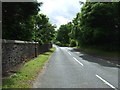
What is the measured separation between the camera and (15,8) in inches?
466

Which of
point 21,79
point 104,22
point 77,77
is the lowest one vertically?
point 77,77

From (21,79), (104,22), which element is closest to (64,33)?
(104,22)

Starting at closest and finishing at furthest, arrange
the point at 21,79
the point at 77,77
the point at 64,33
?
1. the point at 21,79
2. the point at 77,77
3. the point at 64,33

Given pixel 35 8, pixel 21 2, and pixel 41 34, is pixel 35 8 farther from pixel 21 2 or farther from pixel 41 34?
pixel 41 34

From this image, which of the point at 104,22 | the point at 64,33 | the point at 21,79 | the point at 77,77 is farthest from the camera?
the point at 64,33

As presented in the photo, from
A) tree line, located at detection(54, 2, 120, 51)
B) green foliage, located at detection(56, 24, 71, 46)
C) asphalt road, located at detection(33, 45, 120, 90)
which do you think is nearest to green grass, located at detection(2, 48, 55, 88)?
asphalt road, located at detection(33, 45, 120, 90)

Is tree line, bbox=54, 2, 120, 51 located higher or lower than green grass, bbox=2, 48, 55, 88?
higher

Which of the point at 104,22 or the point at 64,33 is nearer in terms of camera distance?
the point at 104,22

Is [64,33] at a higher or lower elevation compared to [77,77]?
higher

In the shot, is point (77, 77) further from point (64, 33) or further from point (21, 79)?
point (64, 33)

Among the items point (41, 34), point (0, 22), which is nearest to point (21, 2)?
point (0, 22)

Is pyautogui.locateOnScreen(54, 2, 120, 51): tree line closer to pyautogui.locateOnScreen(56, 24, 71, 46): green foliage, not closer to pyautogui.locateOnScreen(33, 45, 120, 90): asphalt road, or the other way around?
pyautogui.locateOnScreen(33, 45, 120, 90): asphalt road

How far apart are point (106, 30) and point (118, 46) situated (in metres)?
3.36

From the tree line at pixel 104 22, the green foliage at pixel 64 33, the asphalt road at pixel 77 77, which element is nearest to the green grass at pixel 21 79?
the asphalt road at pixel 77 77
